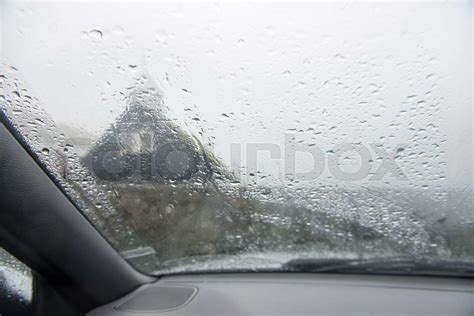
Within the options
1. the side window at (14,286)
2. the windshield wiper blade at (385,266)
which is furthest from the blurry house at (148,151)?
the windshield wiper blade at (385,266)

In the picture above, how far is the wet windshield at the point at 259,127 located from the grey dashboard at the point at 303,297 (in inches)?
6.8

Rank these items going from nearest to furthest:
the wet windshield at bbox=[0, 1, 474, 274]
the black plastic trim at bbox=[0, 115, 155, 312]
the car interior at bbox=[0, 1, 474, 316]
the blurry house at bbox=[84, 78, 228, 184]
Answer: the black plastic trim at bbox=[0, 115, 155, 312]
the car interior at bbox=[0, 1, 474, 316]
the wet windshield at bbox=[0, 1, 474, 274]
the blurry house at bbox=[84, 78, 228, 184]

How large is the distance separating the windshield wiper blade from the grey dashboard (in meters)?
0.06

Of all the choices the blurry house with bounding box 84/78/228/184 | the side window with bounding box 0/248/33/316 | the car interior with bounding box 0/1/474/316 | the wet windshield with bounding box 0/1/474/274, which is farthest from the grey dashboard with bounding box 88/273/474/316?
the blurry house with bounding box 84/78/228/184

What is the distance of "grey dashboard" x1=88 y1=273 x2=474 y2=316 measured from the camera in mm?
3633

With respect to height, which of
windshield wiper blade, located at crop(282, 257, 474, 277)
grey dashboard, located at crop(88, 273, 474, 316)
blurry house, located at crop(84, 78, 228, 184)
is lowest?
grey dashboard, located at crop(88, 273, 474, 316)

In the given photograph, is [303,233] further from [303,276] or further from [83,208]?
[83,208]

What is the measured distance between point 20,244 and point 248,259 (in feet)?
5.55

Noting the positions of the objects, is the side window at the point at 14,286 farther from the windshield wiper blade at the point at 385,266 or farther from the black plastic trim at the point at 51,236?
the windshield wiper blade at the point at 385,266

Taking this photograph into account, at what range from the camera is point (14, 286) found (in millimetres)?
3760

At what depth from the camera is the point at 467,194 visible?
4098 millimetres

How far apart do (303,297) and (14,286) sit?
6.68ft

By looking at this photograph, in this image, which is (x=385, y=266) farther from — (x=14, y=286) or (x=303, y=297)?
(x=14, y=286)

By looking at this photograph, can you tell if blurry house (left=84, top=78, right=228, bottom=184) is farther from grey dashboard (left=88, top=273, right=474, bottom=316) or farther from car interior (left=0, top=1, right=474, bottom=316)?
grey dashboard (left=88, top=273, right=474, bottom=316)
